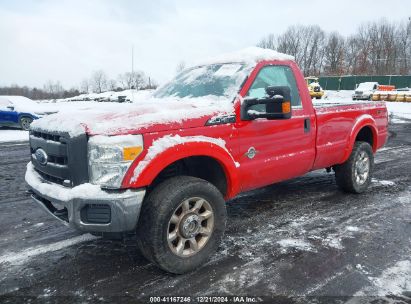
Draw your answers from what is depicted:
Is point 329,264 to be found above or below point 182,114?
below

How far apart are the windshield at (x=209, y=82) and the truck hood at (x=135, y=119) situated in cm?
28

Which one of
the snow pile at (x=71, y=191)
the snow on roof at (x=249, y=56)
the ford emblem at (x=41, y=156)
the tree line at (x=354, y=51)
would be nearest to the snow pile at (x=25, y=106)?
the snow on roof at (x=249, y=56)

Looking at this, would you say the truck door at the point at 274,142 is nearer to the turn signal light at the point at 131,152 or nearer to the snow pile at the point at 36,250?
the turn signal light at the point at 131,152

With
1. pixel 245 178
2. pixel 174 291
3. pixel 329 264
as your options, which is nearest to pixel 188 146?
pixel 245 178

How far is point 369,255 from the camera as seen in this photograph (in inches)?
143

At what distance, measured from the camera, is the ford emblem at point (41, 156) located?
3.33 meters

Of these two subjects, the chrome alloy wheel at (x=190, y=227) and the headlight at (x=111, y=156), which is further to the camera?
the chrome alloy wheel at (x=190, y=227)

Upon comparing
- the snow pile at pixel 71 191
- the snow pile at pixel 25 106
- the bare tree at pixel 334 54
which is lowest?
the snow pile at pixel 71 191

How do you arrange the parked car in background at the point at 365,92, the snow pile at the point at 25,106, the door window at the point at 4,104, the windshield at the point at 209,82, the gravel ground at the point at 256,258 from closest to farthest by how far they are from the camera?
the gravel ground at the point at 256,258 → the windshield at the point at 209,82 → the door window at the point at 4,104 → the snow pile at the point at 25,106 → the parked car in background at the point at 365,92

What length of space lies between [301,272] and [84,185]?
1.99 meters

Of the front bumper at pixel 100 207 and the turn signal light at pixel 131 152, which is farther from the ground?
the turn signal light at pixel 131 152

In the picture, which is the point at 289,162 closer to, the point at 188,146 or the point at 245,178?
the point at 245,178

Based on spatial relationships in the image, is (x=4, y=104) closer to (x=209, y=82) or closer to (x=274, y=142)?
(x=209, y=82)

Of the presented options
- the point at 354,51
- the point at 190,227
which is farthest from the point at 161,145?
the point at 354,51
